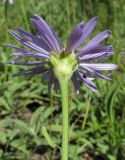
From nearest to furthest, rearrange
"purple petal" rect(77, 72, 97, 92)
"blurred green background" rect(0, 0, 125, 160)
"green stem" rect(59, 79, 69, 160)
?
"green stem" rect(59, 79, 69, 160) → "purple petal" rect(77, 72, 97, 92) → "blurred green background" rect(0, 0, 125, 160)

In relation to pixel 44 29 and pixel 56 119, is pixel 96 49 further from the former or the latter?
pixel 56 119

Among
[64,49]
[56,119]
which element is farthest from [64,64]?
[56,119]

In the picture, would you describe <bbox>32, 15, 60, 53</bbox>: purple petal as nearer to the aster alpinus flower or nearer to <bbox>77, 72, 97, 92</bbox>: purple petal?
the aster alpinus flower

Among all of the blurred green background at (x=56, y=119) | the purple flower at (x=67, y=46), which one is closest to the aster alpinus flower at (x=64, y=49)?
the purple flower at (x=67, y=46)

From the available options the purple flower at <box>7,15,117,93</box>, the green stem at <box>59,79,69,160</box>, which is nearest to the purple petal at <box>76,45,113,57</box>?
the purple flower at <box>7,15,117,93</box>

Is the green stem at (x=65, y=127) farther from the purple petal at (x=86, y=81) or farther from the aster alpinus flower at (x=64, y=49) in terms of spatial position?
the purple petal at (x=86, y=81)

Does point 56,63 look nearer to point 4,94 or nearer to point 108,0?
point 4,94
